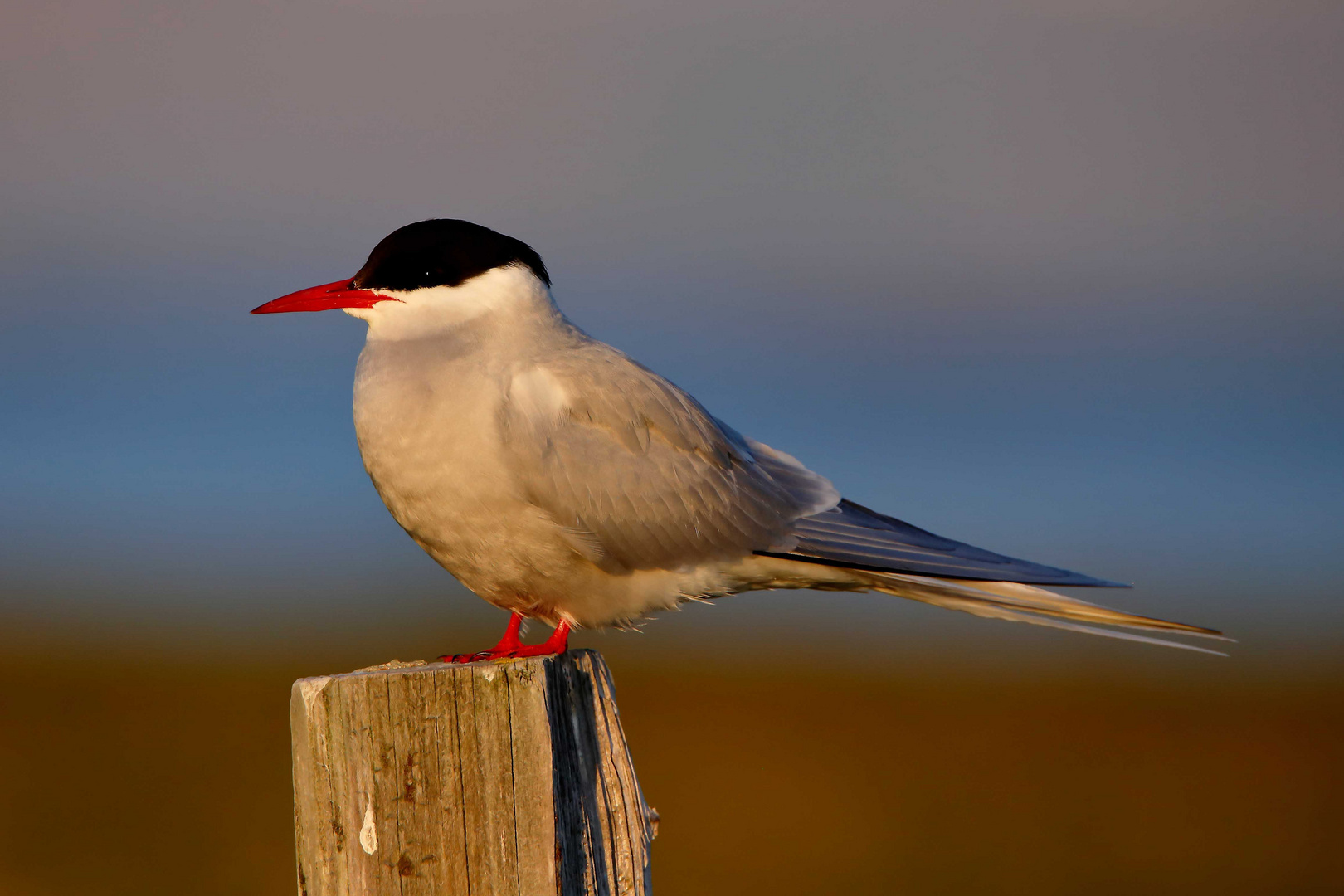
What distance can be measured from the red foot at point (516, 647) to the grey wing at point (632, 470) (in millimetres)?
270

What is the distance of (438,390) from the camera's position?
382cm

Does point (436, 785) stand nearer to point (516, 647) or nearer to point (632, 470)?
point (516, 647)

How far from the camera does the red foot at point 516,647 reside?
331 cm

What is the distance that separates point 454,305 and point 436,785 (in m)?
2.13

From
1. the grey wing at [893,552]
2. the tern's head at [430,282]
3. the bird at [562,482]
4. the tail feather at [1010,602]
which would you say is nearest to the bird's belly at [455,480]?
the bird at [562,482]

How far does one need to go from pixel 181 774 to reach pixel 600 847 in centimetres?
870

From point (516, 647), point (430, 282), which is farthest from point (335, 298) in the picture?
point (516, 647)

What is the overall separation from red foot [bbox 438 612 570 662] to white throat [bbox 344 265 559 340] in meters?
1.02

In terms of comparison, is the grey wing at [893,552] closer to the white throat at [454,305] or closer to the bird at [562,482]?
the bird at [562,482]

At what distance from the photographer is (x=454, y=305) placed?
4168 millimetres

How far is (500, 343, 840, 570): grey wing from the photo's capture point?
3861mm

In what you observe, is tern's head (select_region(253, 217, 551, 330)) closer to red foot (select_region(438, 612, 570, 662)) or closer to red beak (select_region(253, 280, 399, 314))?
red beak (select_region(253, 280, 399, 314))

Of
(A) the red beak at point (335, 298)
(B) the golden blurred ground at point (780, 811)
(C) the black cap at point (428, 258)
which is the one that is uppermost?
(C) the black cap at point (428, 258)

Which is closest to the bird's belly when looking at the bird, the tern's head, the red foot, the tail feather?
the bird
